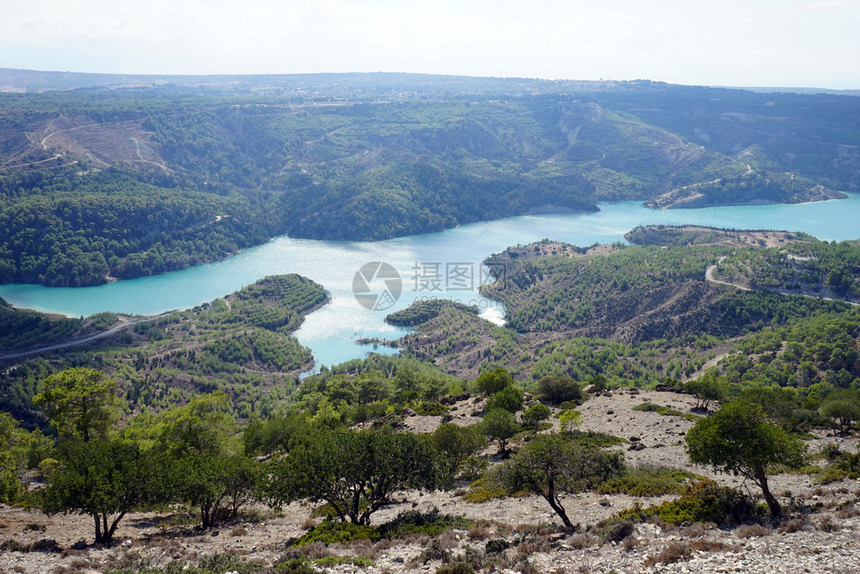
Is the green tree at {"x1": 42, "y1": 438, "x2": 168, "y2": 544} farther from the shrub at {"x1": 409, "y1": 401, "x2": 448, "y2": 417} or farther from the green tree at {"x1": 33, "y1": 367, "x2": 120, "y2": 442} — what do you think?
the shrub at {"x1": 409, "y1": 401, "x2": 448, "y2": 417}

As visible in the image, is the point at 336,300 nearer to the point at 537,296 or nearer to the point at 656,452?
the point at 537,296

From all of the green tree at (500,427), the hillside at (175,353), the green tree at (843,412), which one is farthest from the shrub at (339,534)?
the hillside at (175,353)

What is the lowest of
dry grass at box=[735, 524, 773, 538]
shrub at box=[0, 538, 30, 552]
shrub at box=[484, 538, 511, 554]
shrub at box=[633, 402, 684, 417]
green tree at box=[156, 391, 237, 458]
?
shrub at box=[633, 402, 684, 417]

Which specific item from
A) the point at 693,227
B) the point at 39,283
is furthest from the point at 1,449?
the point at 693,227

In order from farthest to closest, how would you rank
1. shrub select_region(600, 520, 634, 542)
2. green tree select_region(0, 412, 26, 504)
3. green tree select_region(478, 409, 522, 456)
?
1. green tree select_region(478, 409, 522, 456)
2. green tree select_region(0, 412, 26, 504)
3. shrub select_region(600, 520, 634, 542)

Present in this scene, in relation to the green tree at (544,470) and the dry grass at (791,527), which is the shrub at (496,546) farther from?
the dry grass at (791,527)

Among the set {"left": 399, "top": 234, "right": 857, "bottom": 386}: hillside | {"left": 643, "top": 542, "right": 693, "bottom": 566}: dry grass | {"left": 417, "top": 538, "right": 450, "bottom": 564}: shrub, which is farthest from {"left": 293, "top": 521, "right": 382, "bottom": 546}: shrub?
{"left": 399, "top": 234, "right": 857, "bottom": 386}: hillside

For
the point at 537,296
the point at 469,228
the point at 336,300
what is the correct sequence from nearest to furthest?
the point at 537,296 < the point at 336,300 < the point at 469,228
